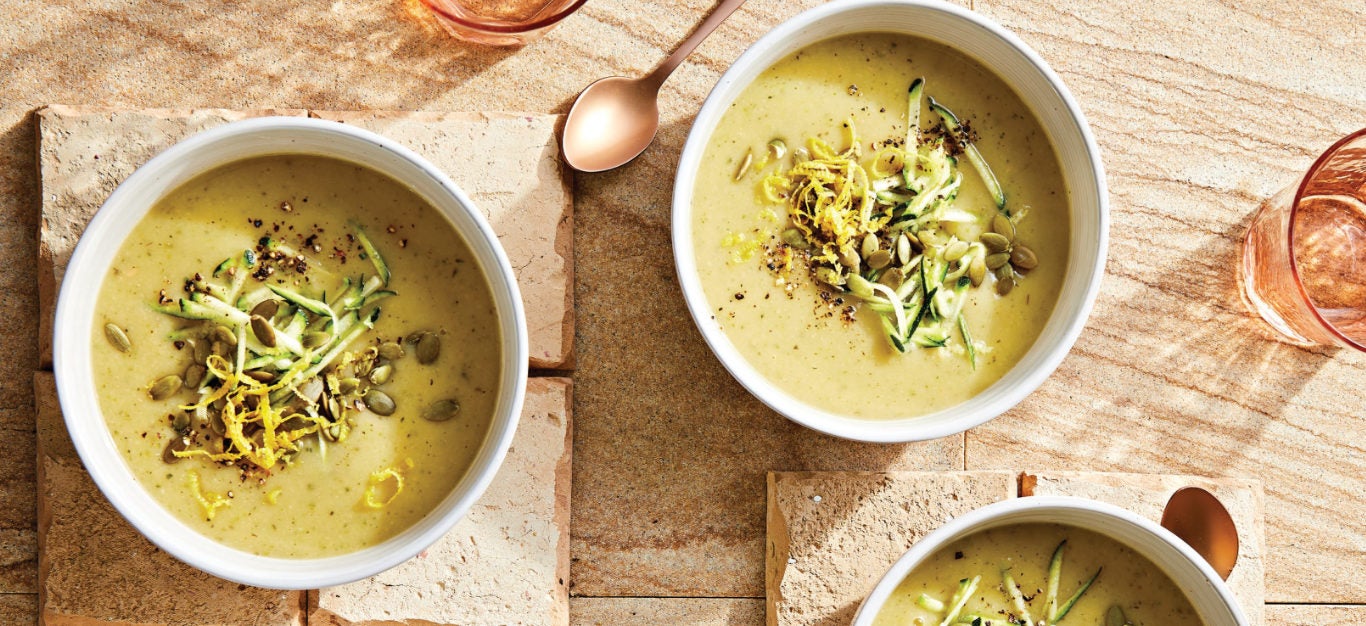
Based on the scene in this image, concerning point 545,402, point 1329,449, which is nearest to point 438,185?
point 545,402

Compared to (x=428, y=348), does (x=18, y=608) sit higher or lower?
lower

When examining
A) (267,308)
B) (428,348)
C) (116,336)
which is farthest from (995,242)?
(116,336)

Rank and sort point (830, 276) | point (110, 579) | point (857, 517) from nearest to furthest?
point (830, 276) < point (110, 579) < point (857, 517)

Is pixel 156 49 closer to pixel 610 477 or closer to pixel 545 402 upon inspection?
pixel 545 402

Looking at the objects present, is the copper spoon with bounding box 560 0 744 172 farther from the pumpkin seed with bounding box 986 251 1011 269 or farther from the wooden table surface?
the pumpkin seed with bounding box 986 251 1011 269

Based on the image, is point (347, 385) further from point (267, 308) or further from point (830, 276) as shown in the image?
point (830, 276)

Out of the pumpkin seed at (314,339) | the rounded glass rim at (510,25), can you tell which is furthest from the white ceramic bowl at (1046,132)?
the pumpkin seed at (314,339)
